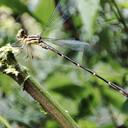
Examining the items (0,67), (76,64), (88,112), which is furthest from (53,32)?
(0,67)

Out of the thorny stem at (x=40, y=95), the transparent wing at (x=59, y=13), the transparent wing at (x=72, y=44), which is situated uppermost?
the transparent wing at (x=59, y=13)

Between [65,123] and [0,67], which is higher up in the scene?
[0,67]

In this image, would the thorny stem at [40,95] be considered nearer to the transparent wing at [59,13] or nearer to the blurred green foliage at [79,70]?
the blurred green foliage at [79,70]

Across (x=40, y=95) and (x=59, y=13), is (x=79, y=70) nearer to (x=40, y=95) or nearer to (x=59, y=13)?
(x=59, y=13)

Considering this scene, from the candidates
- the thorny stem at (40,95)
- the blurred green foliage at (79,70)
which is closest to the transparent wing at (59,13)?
the blurred green foliage at (79,70)

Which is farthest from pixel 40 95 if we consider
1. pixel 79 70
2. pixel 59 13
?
pixel 79 70

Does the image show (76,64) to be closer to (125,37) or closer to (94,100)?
(94,100)

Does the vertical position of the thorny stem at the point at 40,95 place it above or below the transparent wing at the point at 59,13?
below

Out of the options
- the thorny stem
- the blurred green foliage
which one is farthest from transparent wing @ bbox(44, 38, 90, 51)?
the thorny stem
